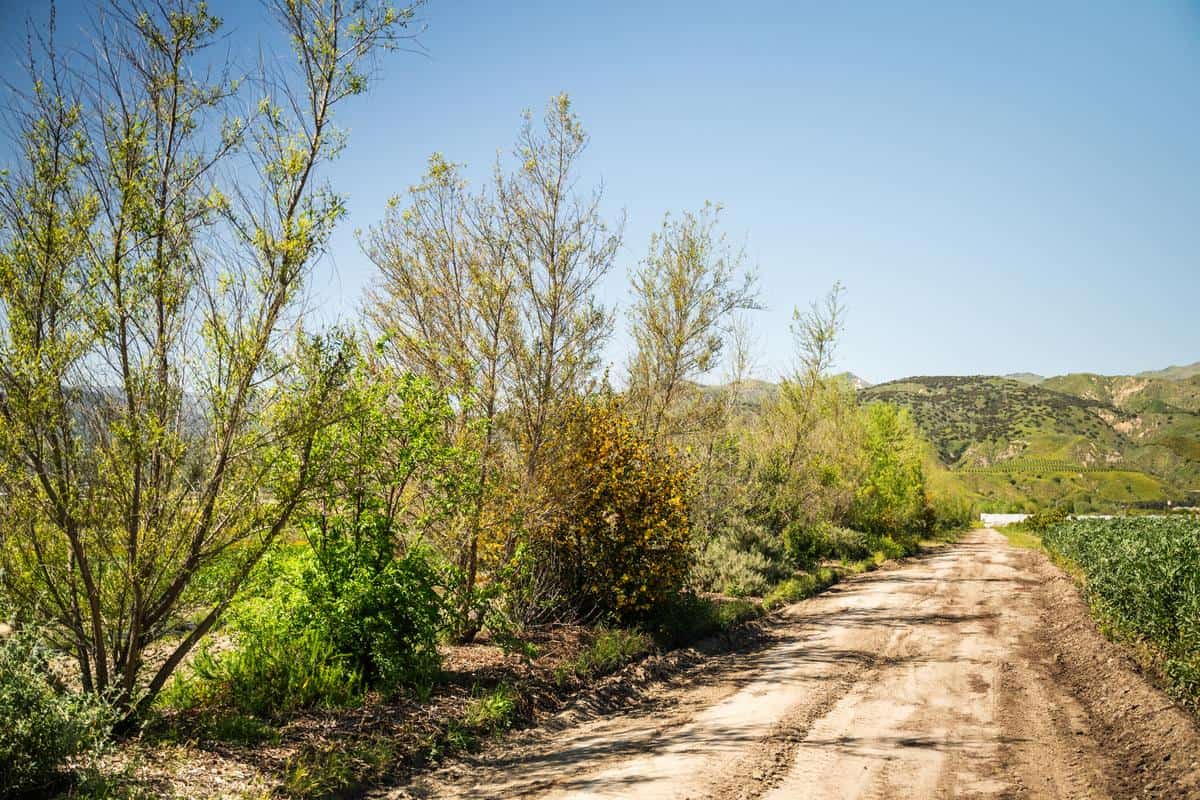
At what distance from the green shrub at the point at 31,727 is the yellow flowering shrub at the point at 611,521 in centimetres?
654

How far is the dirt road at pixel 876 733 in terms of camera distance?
5633mm

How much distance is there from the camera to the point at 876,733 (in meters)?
6.91

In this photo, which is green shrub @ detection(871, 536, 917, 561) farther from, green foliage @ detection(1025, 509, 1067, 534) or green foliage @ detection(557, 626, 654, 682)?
green foliage @ detection(1025, 509, 1067, 534)

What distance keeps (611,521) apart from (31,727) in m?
7.80

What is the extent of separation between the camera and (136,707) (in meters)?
5.62

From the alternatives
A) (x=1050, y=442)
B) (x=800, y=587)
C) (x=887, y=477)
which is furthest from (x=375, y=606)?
(x=1050, y=442)

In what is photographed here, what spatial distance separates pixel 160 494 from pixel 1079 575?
2442cm

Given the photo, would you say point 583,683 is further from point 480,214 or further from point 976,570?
point 976,570

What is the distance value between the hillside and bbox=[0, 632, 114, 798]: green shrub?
107164 millimetres

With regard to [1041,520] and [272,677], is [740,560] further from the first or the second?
[1041,520]

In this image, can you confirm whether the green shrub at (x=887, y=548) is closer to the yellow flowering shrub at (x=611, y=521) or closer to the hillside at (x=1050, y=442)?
the yellow flowering shrub at (x=611, y=521)

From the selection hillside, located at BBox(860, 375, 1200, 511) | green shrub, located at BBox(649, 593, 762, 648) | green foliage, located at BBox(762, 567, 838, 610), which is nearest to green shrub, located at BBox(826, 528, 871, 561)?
green foliage, located at BBox(762, 567, 838, 610)

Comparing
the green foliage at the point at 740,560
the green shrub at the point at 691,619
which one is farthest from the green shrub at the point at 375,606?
the green foliage at the point at 740,560

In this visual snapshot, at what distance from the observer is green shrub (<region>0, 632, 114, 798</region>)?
14.0 feet
